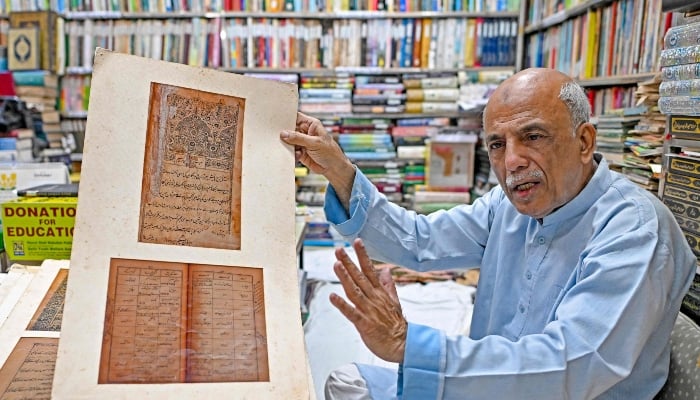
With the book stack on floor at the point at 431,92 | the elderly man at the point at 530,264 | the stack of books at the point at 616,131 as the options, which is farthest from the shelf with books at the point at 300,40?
the elderly man at the point at 530,264

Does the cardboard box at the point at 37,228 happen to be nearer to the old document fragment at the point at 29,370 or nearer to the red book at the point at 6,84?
the old document fragment at the point at 29,370

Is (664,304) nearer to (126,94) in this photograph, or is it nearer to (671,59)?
(671,59)

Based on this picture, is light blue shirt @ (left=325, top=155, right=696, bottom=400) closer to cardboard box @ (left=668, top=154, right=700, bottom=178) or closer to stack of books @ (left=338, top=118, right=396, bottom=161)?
cardboard box @ (left=668, top=154, right=700, bottom=178)

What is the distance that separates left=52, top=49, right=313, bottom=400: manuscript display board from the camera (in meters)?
0.63

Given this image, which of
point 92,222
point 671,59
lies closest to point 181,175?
point 92,222

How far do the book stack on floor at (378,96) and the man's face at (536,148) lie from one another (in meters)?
2.63

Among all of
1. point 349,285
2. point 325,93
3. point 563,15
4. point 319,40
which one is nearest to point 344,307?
point 349,285

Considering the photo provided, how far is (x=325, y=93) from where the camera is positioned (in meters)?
3.55

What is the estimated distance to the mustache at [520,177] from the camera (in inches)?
37.0

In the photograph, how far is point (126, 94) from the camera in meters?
0.78

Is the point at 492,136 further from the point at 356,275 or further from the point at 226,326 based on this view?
the point at 226,326

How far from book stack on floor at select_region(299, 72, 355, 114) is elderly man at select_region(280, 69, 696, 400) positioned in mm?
2400

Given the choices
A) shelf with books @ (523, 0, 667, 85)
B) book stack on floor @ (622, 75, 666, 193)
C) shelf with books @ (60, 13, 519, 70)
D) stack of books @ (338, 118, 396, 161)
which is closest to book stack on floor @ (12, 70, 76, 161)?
shelf with books @ (60, 13, 519, 70)

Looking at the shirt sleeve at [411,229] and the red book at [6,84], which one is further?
the red book at [6,84]
